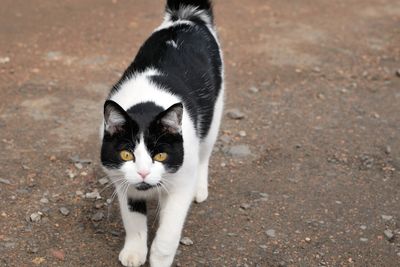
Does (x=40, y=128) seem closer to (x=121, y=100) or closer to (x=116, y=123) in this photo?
(x=121, y=100)

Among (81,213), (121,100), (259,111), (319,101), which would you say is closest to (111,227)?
(81,213)

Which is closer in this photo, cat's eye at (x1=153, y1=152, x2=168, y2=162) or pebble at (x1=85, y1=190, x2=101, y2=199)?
cat's eye at (x1=153, y1=152, x2=168, y2=162)

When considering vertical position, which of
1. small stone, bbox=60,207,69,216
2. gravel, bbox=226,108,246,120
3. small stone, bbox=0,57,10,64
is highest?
small stone, bbox=60,207,69,216

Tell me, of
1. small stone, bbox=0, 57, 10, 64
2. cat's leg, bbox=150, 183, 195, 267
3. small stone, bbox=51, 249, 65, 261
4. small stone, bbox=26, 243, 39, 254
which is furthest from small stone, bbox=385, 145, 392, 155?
small stone, bbox=0, 57, 10, 64

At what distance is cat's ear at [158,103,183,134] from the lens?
2834 millimetres

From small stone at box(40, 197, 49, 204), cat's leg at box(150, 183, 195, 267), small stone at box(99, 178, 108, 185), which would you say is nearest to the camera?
cat's leg at box(150, 183, 195, 267)

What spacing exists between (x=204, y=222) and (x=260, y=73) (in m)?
2.37

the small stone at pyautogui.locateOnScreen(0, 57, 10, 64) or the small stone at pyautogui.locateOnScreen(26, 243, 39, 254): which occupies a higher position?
the small stone at pyautogui.locateOnScreen(26, 243, 39, 254)

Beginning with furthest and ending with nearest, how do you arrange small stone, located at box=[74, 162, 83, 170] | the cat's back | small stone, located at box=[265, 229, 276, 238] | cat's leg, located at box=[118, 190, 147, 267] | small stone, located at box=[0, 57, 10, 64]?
1. small stone, located at box=[0, 57, 10, 64]
2. small stone, located at box=[74, 162, 83, 170]
3. small stone, located at box=[265, 229, 276, 238]
4. the cat's back
5. cat's leg, located at box=[118, 190, 147, 267]

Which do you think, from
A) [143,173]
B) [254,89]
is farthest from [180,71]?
[254,89]

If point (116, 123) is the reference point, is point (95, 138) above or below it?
below

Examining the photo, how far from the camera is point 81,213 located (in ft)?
12.2

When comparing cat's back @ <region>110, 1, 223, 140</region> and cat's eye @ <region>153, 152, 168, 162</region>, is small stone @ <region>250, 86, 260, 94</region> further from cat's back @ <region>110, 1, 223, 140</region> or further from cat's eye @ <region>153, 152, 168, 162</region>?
cat's eye @ <region>153, 152, 168, 162</region>

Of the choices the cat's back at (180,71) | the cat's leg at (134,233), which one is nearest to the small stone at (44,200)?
the cat's leg at (134,233)
